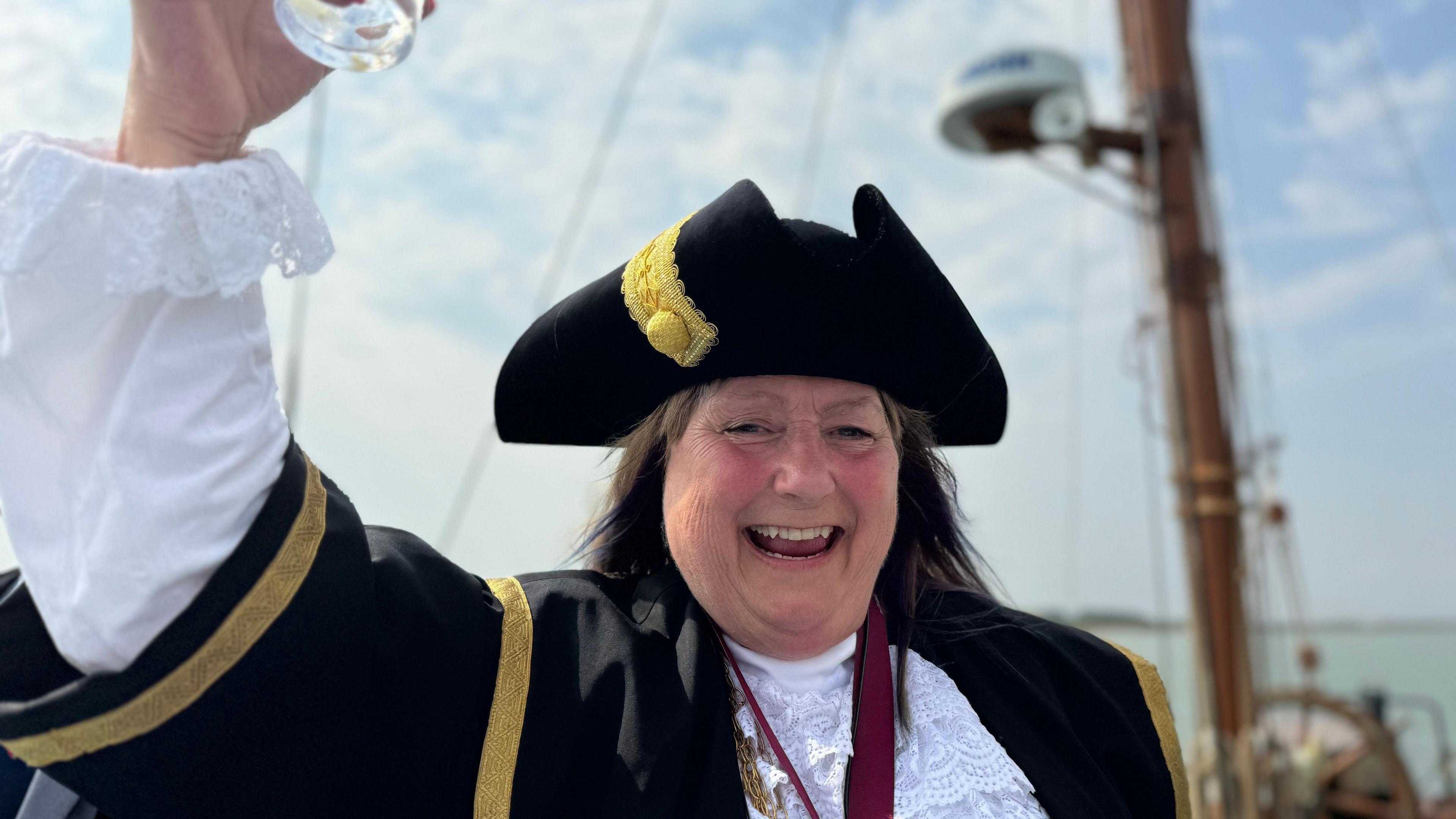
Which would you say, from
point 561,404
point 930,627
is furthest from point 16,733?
point 930,627

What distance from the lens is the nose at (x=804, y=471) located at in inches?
64.9

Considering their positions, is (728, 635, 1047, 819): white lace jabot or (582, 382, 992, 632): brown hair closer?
(728, 635, 1047, 819): white lace jabot

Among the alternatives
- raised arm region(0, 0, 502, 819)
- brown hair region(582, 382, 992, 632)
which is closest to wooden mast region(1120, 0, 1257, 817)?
brown hair region(582, 382, 992, 632)

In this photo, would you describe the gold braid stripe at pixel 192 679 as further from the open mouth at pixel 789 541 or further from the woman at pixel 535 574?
the open mouth at pixel 789 541

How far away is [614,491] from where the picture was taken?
1.97m

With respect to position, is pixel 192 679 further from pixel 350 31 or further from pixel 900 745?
pixel 900 745

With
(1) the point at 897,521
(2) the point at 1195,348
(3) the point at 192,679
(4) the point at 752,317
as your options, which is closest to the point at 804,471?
(4) the point at 752,317

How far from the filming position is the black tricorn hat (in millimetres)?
1644

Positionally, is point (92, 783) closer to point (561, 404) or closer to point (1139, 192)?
point (561, 404)

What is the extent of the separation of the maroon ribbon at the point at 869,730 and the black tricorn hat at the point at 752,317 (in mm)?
438

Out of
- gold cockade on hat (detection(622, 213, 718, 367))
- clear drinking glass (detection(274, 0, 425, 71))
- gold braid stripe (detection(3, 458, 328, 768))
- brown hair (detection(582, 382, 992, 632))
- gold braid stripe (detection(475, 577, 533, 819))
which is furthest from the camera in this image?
brown hair (detection(582, 382, 992, 632))

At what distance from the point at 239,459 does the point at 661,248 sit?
0.76 metres

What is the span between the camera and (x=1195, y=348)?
681cm

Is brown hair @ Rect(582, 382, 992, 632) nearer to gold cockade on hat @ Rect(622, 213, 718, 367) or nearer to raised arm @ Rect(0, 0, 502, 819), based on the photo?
gold cockade on hat @ Rect(622, 213, 718, 367)
